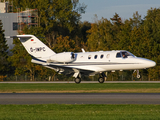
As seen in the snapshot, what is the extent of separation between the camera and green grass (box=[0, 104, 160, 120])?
13.0 m

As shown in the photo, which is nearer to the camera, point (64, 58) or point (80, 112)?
point (80, 112)

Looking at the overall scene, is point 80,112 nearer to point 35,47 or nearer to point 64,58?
point 64,58

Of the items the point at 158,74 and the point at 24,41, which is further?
the point at 158,74

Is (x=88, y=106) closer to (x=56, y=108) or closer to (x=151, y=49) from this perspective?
(x=56, y=108)

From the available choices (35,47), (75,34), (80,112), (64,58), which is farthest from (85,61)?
(75,34)

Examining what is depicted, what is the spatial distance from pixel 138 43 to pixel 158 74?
708cm

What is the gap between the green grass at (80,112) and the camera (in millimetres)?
12953

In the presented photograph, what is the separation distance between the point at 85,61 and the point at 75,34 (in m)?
52.6

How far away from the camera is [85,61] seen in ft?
133

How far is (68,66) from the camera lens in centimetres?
4119

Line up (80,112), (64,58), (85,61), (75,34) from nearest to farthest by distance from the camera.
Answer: (80,112)
(85,61)
(64,58)
(75,34)

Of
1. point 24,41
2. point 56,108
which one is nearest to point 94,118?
point 56,108

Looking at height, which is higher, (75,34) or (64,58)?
(75,34)

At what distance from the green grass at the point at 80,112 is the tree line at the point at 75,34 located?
3990cm
